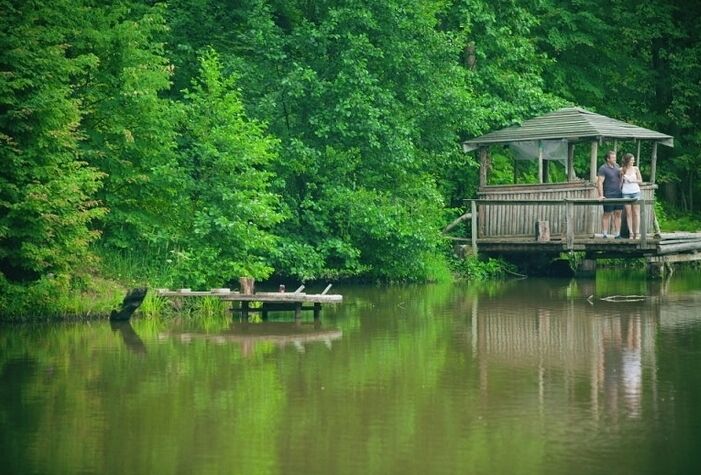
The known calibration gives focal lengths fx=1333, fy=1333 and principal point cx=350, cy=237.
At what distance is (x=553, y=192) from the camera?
32062mm

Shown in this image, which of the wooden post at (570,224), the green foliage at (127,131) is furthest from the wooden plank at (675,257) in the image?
the green foliage at (127,131)

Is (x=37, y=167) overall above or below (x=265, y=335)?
above

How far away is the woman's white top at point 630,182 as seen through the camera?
30.5 metres

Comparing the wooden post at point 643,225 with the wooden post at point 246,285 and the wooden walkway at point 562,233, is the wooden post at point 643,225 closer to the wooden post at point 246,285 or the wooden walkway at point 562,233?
the wooden walkway at point 562,233

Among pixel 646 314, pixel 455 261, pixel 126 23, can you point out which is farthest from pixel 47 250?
pixel 455 261

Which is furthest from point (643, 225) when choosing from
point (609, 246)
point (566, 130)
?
point (566, 130)

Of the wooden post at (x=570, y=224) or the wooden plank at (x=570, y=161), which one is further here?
the wooden plank at (x=570, y=161)

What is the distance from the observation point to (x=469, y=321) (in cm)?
2322

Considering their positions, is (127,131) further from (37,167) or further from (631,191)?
(631,191)

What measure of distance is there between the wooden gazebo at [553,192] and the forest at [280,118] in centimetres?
109

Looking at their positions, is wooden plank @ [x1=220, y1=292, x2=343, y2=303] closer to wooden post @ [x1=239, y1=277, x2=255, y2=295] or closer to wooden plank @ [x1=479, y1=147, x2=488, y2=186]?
wooden post @ [x1=239, y1=277, x2=255, y2=295]

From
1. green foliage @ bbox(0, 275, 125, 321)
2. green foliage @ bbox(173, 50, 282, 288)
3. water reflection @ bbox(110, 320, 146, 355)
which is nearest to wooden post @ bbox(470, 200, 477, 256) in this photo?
green foliage @ bbox(173, 50, 282, 288)

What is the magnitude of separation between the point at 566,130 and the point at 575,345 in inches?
516

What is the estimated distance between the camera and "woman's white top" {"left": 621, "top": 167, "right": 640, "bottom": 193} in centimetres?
3055
